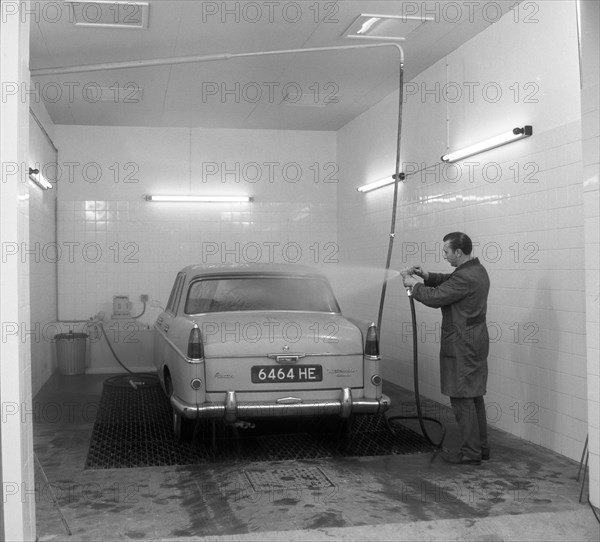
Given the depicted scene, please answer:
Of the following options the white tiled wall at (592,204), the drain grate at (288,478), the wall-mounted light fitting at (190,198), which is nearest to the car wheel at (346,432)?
the drain grate at (288,478)

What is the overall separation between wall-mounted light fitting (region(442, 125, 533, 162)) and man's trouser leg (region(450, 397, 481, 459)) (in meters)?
2.36

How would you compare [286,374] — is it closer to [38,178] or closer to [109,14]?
[109,14]

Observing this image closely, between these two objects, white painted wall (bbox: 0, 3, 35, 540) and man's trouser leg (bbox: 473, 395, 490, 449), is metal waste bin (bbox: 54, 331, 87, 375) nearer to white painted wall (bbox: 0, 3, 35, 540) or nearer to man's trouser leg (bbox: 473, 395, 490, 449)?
man's trouser leg (bbox: 473, 395, 490, 449)

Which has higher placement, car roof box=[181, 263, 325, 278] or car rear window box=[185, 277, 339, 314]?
car roof box=[181, 263, 325, 278]

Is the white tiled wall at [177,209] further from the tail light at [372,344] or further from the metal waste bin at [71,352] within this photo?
the tail light at [372,344]

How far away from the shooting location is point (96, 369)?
34.1ft

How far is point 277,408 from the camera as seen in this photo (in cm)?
555

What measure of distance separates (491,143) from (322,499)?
A: 3.70 metres

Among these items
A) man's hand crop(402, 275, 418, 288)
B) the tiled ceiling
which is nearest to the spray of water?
the tiled ceiling

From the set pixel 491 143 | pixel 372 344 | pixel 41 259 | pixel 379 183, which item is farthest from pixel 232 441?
pixel 379 183

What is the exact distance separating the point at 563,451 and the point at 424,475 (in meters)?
1.31

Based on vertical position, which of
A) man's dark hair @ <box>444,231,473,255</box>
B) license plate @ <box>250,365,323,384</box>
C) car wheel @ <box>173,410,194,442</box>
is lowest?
car wheel @ <box>173,410,194,442</box>

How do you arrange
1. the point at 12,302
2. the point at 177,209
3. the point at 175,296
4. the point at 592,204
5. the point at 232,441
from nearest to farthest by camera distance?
the point at 12,302, the point at 592,204, the point at 232,441, the point at 175,296, the point at 177,209

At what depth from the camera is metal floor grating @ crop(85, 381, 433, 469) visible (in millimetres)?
5711
